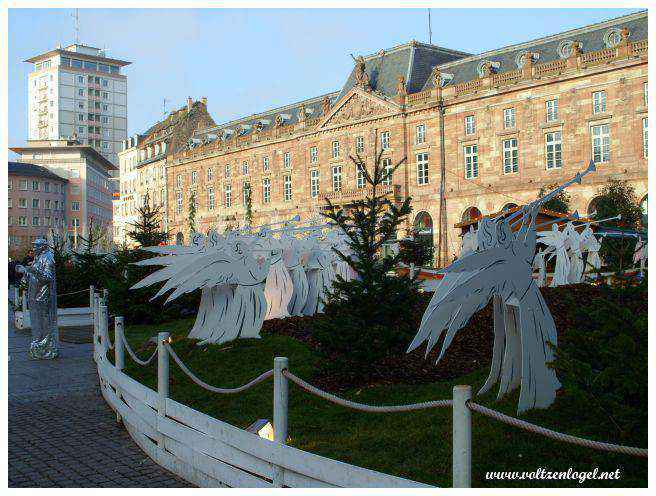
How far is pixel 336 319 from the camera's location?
10.0 m

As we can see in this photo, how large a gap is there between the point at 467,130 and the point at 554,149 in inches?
263

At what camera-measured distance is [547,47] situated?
46781mm

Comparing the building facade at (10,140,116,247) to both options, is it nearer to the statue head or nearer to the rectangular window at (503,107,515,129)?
the rectangular window at (503,107,515,129)

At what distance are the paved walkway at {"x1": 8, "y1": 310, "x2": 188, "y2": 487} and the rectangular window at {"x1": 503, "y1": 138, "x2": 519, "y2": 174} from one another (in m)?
36.8

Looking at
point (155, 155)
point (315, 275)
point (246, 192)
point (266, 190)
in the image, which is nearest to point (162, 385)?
point (315, 275)

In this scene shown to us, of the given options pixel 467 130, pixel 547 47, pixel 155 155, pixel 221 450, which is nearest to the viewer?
pixel 221 450

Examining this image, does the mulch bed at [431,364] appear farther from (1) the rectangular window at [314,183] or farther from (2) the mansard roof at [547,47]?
(1) the rectangular window at [314,183]

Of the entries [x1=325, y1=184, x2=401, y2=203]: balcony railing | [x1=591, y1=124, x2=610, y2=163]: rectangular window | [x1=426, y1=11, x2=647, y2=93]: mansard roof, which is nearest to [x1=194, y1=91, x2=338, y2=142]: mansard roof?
[x1=325, y1=184, x2=401, y2=203]: balcony railing

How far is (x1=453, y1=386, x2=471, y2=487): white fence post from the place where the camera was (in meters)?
4.48

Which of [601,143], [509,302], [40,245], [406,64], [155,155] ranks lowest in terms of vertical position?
[509,302]

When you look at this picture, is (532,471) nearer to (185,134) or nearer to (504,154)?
(504,154)

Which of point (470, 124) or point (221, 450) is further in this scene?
point (470, 124)

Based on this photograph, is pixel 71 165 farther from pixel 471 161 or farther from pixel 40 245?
pixel 40 245
